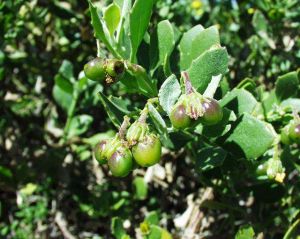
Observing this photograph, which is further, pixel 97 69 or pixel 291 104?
pixel 291 104

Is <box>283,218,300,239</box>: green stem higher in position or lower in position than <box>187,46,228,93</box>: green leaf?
lower

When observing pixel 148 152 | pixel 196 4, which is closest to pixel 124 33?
→ pixel 148 152

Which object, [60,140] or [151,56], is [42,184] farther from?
[151,56]

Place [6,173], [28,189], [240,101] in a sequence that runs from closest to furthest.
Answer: [240,101], [6,173], [28,189]

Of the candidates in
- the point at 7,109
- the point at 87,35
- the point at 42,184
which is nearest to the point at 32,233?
the point at 42,184

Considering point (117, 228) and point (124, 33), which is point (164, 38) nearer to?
point (124, 33)

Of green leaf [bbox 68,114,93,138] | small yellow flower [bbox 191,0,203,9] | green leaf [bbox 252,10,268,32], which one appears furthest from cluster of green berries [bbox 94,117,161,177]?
small yellow flower [bbox 191,0,203,9]

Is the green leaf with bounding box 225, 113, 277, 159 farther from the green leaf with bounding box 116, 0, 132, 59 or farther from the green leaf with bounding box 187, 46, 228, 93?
the green leaf with bounding box 116, 0, 132, 59
